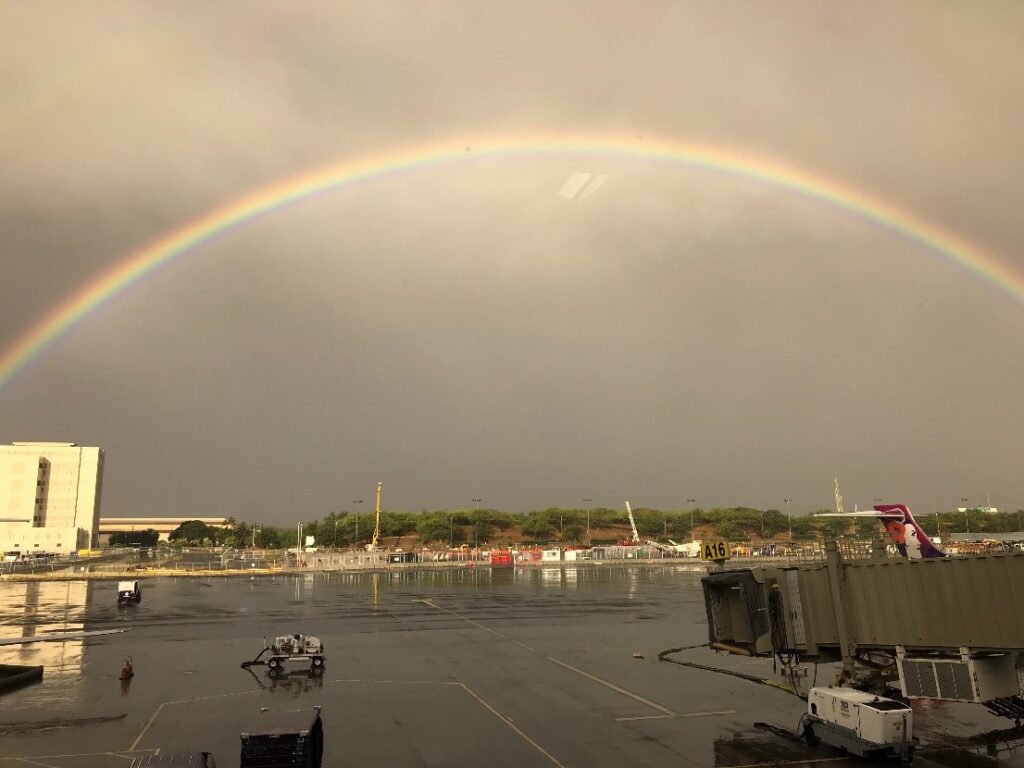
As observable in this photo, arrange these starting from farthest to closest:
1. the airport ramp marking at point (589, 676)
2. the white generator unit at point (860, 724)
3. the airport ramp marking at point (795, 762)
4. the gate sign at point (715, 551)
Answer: the gate sign at point (715, 551), the airport ramp marking at point (589, 676), the airport ramp marking at point (795, 762), the white generator unit at point (860, 724)

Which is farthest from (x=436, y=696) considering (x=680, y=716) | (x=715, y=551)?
(x=715, y=551)

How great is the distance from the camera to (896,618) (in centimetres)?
2611

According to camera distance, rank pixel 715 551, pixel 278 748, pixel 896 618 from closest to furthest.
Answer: pixel 278 748, pixel 896 618, pixel 715 551

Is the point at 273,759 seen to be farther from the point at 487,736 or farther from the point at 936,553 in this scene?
the point at 936,553

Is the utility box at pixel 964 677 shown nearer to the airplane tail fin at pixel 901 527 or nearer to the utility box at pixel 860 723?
the utility box at pixel 860 723

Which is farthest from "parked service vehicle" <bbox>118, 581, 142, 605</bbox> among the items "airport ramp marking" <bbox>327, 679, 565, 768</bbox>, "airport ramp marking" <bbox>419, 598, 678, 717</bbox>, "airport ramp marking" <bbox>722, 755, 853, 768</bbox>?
"airport ramp marking" <bbox>722, 755, 853, 768</bbox>

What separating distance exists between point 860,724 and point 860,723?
3 centimetres

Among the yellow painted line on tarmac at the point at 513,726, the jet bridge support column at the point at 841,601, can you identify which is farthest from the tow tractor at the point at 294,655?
the jet bridge support column at the point at 841,601

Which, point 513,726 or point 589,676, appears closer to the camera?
point 513,726

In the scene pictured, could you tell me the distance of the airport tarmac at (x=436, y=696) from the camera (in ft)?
83.3

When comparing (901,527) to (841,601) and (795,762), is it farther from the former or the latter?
(795,762)

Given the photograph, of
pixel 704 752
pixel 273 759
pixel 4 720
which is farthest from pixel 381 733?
pixel 4 720

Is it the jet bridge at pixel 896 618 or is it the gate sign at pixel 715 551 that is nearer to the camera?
the jet bridge at pixel 896 618

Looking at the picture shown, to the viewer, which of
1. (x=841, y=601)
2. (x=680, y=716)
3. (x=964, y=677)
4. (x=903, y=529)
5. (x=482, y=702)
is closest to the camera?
(x=964, y=677)
